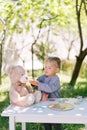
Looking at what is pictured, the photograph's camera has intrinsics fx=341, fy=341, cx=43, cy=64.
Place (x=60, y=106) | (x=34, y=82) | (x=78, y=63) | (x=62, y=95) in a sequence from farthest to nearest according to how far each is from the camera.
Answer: (x=78, y=63) → (x=62, y=95) → (x=34, y=82) → (x=60, y=106)

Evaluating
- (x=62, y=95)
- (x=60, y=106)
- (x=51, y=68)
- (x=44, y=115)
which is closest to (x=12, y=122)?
(x=44, y=115)

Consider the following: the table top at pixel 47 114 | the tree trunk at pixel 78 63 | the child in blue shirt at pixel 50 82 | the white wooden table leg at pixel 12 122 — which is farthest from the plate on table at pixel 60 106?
the tree trunk at pixel 78 63

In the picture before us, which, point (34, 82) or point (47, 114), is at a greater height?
Answer: point (34, 82)

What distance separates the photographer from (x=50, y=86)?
3314mm

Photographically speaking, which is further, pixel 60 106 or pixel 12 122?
pixel 60 106

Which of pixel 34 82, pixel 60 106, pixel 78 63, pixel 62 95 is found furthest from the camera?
pixel 78 63

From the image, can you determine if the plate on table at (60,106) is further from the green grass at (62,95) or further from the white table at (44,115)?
the green grass at (62,95)

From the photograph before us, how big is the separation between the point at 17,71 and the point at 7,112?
47 centimetres

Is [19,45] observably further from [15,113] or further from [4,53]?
[15,113]

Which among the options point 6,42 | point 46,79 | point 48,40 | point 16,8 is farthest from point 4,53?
point 46,79

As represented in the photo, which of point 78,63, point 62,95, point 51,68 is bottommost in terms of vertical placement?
point 62,95

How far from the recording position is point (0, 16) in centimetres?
638

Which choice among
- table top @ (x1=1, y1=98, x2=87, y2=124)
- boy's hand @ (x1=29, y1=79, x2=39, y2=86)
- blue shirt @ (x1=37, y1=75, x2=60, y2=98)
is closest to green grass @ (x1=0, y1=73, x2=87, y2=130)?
blue shirt @ (x1=37, y1=75, x2=60, y2=98)

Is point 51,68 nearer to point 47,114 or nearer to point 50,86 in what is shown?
point 50,86
